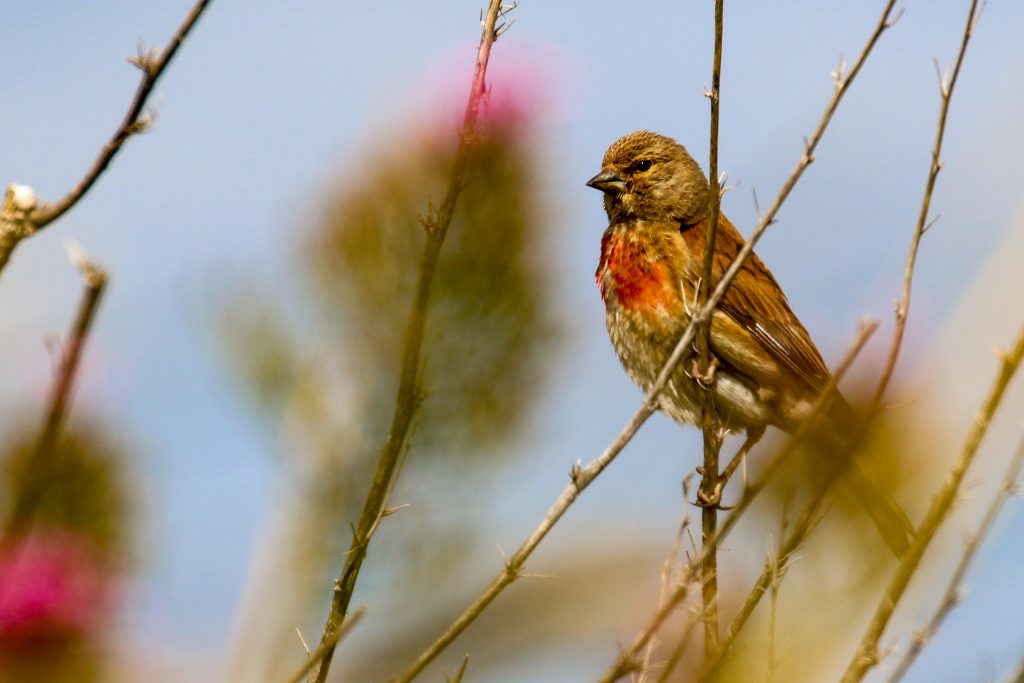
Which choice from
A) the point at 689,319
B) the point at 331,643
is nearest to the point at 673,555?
the point at 331,643

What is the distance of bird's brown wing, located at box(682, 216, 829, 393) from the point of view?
14.1 ft

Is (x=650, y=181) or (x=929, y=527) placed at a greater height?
(x=650, y=181)

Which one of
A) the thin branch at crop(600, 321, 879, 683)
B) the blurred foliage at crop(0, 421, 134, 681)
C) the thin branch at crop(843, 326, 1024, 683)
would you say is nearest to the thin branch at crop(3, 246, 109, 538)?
the blurred foliage at crop(0, 421, 134, 681)

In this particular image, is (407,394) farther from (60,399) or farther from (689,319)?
(689,319)

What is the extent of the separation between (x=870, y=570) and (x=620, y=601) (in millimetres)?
1420

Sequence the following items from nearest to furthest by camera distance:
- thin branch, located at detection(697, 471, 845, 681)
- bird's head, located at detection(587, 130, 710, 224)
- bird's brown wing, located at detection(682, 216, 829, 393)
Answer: thin branch, located at detection(697, 471, 845, 681)
bird's brown wing, located at detection(682, 216, 829, 393)
bird's head, located at detection(587, 130, 710, 224)

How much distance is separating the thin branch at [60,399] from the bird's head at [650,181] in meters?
3.65

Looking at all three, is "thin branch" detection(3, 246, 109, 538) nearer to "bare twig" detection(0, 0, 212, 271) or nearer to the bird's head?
"bare twig" detection(0, 0, 212, 271)

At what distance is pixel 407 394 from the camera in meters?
1.60

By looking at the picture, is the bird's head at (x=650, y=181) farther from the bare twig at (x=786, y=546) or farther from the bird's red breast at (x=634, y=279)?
the bare twig at (x=786, y=546)

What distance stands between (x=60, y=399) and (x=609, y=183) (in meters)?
3.84

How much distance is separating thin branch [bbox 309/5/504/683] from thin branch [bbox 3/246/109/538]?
1.72 feet

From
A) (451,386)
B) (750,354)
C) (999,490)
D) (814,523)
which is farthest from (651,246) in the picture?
(999,490)

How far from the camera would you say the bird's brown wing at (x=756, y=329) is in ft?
14.1
